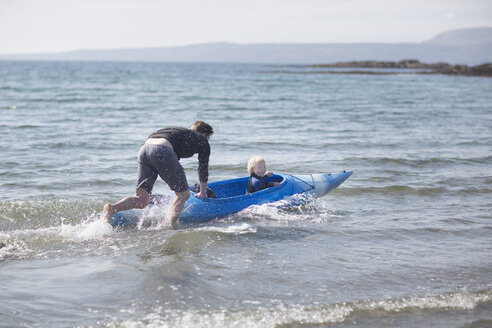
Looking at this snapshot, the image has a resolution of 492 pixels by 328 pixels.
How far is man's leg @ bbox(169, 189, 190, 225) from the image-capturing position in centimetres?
745

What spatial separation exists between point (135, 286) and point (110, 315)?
669 millimetres

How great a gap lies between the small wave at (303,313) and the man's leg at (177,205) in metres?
2.64

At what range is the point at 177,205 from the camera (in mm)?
7570

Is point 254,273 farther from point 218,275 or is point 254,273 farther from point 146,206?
point 146,206

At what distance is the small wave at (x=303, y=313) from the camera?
473cm

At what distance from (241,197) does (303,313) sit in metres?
3.71

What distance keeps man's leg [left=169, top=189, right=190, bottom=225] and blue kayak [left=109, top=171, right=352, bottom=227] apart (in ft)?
1.25

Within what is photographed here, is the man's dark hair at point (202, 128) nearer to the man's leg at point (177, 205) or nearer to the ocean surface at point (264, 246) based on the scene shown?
the man's leg at point (177, 205)

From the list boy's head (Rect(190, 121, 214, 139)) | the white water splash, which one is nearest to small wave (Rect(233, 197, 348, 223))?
boy's head (Rect(190, 121, 214, 139))

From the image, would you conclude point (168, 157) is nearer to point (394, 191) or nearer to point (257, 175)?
point (257, 175)

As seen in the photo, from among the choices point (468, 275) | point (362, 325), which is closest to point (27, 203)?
point (362, 325)

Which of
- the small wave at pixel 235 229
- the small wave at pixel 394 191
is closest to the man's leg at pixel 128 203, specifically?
the small wave at pixel 235 229

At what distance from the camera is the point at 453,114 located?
24.5 metres

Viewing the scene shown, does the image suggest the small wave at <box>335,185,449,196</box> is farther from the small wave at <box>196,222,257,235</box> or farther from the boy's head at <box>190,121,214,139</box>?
the boy's head at <box>190,121,214,139</box>
